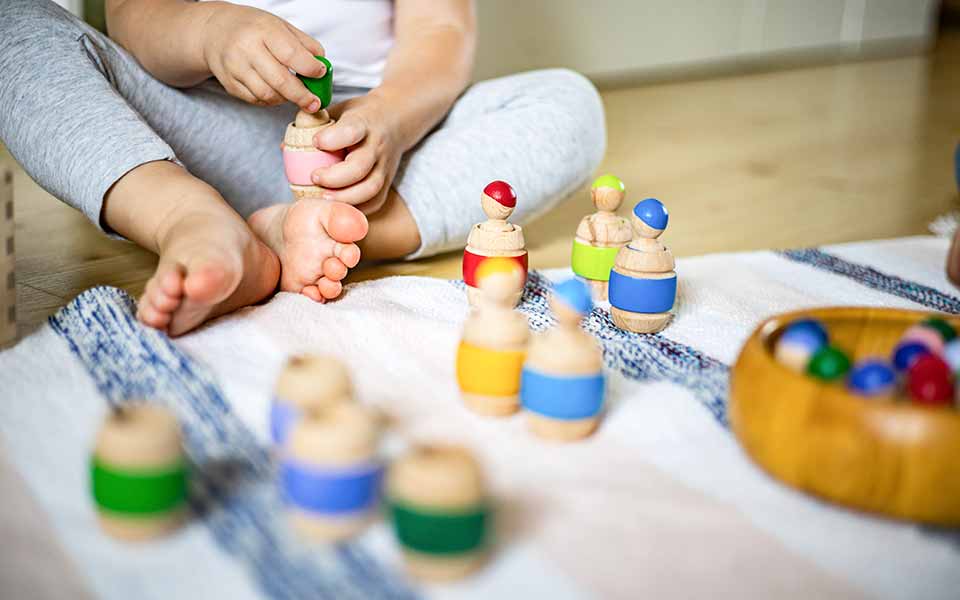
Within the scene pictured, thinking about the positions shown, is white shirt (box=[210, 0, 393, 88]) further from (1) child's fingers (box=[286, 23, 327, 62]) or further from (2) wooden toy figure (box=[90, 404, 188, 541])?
(2) wooden toy figure (box=[90, 404, 188, 541])

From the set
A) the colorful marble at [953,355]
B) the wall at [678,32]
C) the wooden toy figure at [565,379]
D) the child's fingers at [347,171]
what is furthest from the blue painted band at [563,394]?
the wall at [678,32]

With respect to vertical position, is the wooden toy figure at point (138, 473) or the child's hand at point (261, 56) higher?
the child's hand at point (261, 56)

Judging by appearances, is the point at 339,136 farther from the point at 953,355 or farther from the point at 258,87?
the point at 953,355

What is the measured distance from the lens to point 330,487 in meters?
0.53

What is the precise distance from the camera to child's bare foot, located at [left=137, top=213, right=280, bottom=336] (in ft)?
2.52

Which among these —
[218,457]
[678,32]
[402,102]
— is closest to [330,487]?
[218,457]

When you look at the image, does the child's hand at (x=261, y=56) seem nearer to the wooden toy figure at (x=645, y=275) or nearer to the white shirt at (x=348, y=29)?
the white shirt at (x=348, y=29)

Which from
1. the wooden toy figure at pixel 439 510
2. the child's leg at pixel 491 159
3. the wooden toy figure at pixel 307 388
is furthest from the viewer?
the child's leg at pixel 491 159

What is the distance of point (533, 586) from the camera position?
53 cm

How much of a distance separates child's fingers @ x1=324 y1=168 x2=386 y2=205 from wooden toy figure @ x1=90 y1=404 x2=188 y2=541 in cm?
44

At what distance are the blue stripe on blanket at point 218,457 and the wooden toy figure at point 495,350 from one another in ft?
0.49

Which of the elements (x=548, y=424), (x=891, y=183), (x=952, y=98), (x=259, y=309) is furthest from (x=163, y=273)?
(x=952, y=98)

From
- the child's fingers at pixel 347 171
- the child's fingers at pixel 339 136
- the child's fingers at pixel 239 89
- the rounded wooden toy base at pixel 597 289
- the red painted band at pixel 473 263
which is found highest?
the child's fingers at pixel 239 89

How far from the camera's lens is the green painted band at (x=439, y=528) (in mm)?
505
